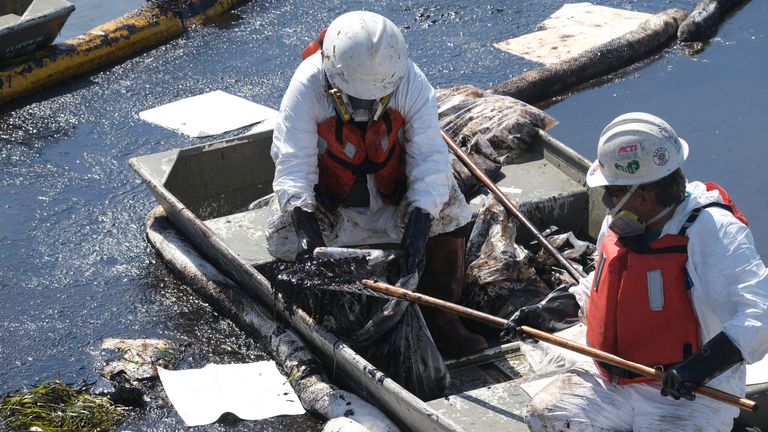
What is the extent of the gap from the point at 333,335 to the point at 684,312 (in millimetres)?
2164

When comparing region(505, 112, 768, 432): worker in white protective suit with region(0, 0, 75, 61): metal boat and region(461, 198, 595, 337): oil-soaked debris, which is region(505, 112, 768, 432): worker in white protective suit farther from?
region(0, 0, 75, 61): metal boat

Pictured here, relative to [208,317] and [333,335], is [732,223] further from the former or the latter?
[208,317]

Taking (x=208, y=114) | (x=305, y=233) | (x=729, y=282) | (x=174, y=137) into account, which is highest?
(x=729, y=282)

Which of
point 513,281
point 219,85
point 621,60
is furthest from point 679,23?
point 513,281

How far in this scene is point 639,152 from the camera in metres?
3.95

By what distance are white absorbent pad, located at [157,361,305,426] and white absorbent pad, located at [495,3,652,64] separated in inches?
239

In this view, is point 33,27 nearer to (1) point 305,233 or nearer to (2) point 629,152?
(1) point 305,233

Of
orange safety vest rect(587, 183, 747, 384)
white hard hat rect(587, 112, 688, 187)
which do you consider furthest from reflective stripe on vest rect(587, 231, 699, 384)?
white hard hat rect(587, 112, 688, 187)

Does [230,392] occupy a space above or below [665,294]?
below

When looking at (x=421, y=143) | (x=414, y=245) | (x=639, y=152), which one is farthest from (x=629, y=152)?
(x=421, y=143)

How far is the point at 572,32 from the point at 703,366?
28.2 ft

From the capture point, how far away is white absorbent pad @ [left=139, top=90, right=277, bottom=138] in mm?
9383

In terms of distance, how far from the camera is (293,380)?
19.4 feet

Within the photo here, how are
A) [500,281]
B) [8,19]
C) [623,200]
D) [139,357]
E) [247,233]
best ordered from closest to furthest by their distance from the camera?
[623,200] < [500,281] < [139,357] < [247,233] < [8,19]
